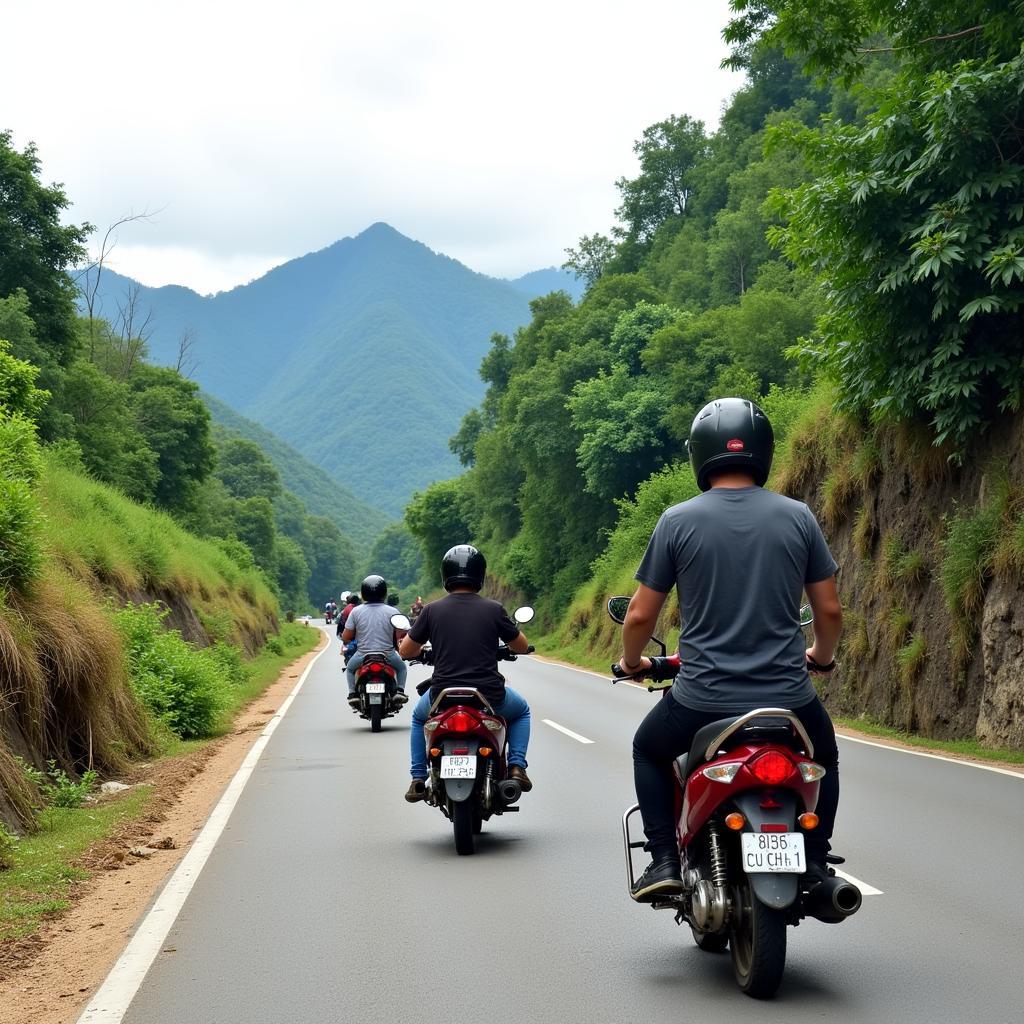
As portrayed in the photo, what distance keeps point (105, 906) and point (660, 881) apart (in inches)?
148

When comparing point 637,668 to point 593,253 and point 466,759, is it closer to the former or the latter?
point 466,759

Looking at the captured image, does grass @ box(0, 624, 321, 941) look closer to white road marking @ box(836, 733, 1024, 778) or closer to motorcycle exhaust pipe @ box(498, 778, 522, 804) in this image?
motorcycle exhaust pipe @ box(498, 778, 522, 804)

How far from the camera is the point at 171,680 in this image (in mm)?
17391

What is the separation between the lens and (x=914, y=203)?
1462 centimetres

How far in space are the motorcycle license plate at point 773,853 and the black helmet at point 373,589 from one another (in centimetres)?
1273

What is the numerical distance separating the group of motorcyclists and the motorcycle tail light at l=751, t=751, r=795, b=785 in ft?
0.88

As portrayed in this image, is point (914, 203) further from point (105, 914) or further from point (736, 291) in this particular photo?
point (736, 291)

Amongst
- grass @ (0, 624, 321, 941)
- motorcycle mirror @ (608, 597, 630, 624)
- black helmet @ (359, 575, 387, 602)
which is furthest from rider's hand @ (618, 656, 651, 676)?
black helmet @ (359, 575, 387, 602)

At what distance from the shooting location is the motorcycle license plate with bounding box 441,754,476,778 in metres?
8.23

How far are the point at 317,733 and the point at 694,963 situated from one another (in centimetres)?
1266

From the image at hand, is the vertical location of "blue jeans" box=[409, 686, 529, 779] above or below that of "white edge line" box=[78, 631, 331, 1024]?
above

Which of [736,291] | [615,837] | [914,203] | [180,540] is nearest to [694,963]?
[615,837]

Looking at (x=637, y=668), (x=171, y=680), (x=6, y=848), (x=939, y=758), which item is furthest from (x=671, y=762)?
(x=171, y=680)

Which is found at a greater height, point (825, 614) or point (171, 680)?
point (825, 614)
